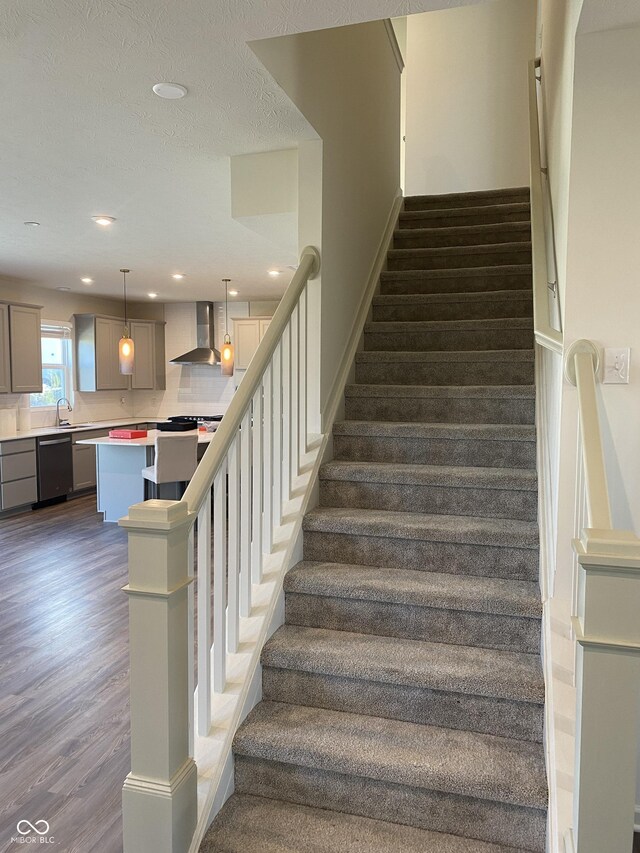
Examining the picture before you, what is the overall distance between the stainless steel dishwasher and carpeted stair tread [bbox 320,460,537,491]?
200 inches

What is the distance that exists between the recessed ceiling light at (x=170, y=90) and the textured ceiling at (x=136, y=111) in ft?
0.15

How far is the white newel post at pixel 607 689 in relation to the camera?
1.29 metres

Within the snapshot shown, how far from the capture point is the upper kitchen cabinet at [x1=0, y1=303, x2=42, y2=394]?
22.0ft

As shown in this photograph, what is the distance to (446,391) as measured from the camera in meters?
3.35

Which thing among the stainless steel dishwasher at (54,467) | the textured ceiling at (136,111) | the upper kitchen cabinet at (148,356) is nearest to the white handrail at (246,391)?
the textured ceiling at (136,111)

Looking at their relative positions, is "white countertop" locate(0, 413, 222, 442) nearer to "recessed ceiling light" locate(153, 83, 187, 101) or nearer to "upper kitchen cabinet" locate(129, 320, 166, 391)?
"upper kitchen cabinet" locate(129, 320, 166, 391)

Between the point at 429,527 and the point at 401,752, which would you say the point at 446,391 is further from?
the point at 401,752

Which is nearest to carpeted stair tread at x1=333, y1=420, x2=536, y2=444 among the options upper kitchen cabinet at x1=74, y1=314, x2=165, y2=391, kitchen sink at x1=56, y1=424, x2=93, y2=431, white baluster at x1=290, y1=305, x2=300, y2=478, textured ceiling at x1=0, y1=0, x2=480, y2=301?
white baluster at x1=290, y1=305, x2=300, y2=478

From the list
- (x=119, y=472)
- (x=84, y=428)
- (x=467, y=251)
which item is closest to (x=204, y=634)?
(x=467, y=251)

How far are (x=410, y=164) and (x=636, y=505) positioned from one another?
18.0 ft

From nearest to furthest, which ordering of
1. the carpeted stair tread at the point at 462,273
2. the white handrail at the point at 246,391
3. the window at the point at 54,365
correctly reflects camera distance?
the white handrail at the point at 246,391 < the carpeted stair tread at the point at 462,273 < the window at the point at 54,365

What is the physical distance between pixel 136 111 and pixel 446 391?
6.56ft

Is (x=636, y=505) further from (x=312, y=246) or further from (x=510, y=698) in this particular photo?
(x=312, y=246)

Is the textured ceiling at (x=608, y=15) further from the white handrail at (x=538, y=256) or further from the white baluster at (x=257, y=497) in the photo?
the white baluster at (x=257, y=497)
